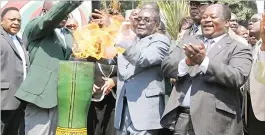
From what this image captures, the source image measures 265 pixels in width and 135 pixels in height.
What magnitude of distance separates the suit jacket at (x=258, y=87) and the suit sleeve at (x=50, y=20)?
155 centimetres

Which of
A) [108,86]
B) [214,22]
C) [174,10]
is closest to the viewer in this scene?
[214,22]

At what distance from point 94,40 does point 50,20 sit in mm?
430

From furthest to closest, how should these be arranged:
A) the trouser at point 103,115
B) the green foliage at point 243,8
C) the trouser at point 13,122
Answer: the green foliage at point 243,8, the trouser at point 13,122, the trouser at point 103,115

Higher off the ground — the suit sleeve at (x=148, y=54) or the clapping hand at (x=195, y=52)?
the clapping hand at (x=195, y=52)

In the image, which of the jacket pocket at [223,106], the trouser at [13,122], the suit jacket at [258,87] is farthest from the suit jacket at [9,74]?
the suit jacket at [258,87]

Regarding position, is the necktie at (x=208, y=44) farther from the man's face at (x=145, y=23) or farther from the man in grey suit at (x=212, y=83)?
the man's face at (x=145, y=23)

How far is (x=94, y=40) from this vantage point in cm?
446

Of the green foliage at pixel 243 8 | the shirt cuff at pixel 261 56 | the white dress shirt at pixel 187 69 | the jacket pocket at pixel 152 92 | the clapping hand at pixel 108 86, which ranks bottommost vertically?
the green foliage at pixel 243 8

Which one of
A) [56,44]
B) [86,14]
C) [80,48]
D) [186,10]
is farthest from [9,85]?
[186,10]

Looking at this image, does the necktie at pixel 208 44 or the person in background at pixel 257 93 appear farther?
the necktie at pixel 208 44

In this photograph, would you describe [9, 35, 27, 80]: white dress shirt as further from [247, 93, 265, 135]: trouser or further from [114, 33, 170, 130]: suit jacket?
[247, 93, 265, 135]: trouser

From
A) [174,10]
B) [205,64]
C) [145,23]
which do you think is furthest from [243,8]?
[205,64]

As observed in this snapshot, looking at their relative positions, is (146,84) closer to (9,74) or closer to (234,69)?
(234,69)

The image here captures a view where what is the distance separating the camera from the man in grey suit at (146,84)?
4504mm
